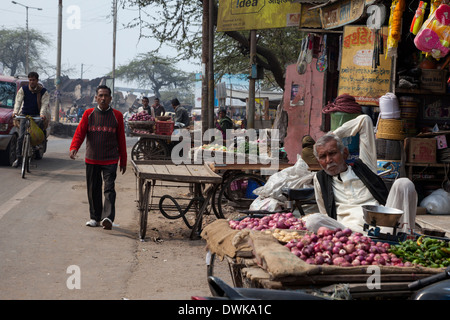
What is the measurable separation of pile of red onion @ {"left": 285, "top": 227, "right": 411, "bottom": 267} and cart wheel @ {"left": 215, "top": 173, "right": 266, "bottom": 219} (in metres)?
6.16

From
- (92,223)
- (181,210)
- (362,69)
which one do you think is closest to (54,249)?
(92,223)

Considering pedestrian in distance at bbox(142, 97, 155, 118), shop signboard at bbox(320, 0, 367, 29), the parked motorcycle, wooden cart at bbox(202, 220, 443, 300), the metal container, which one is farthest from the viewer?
pedestrian in distance at bbox(142, 97, 155, 118)

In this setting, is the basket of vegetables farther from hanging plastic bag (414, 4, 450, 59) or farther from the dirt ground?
hanging plastic bag (414, 4, 450, 59)

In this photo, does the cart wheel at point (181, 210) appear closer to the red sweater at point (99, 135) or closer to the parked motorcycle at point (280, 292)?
the red sweater at point (99, 135)

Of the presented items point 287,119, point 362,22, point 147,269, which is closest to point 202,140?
point 287,119

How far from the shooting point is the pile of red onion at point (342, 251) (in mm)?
4191

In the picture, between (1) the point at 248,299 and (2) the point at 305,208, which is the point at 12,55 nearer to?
(2) the point at 305,208

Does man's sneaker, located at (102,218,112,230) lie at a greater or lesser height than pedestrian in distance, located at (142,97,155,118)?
lesser

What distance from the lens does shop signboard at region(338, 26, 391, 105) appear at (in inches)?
387

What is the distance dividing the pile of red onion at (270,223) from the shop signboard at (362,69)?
4801 mm

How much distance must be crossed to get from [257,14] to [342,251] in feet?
38.9

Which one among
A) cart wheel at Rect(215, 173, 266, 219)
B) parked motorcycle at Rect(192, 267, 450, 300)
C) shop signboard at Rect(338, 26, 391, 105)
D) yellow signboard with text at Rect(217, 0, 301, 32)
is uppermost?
yellow signboard with text at Rect(217, 0, 301, 32)

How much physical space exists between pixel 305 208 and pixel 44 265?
13.5 ft

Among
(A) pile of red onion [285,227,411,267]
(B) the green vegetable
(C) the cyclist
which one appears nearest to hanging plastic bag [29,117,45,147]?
(C) the cyclist
